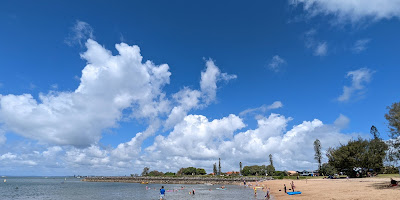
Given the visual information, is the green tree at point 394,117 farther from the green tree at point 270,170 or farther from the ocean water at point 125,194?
the green tree at point 270,170

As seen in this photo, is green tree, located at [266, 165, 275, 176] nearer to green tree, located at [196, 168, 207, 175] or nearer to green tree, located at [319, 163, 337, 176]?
green tree, located at [319, 163, 337, 176]

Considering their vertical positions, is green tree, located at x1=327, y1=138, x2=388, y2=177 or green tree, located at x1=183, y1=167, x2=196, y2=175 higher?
green tree, located at x1=327, y1=138, x2=388, y2=177

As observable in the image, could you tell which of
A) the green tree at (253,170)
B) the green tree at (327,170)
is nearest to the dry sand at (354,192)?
the green tree at (327,170)

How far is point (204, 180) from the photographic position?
12194 centimetres

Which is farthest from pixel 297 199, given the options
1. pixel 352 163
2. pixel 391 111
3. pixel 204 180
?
pixel 204 180

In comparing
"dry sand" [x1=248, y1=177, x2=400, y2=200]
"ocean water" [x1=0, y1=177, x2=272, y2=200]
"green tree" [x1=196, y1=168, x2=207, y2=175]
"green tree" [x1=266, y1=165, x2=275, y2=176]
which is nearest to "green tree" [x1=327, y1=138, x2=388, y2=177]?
"dry sand" [x1=248, y1=177, x2=400, y2=200]

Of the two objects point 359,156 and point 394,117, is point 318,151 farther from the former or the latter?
point 394,117

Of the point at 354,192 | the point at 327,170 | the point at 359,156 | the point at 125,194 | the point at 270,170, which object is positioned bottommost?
the point at 270,170

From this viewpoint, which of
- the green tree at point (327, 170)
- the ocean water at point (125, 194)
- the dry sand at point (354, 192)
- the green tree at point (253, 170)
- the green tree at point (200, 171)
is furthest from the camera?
the green tree at point (200, 171)

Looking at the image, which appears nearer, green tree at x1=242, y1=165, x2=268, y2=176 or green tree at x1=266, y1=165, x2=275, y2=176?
green tree at x1=266, y1=165, x2=275, y2=176

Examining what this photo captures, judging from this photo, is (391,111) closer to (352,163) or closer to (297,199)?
(297,199)

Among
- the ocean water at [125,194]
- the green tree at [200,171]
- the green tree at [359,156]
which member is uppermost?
the green tree at [359,156]

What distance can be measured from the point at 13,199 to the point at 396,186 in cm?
6975

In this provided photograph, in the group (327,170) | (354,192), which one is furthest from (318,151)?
(354,192)
